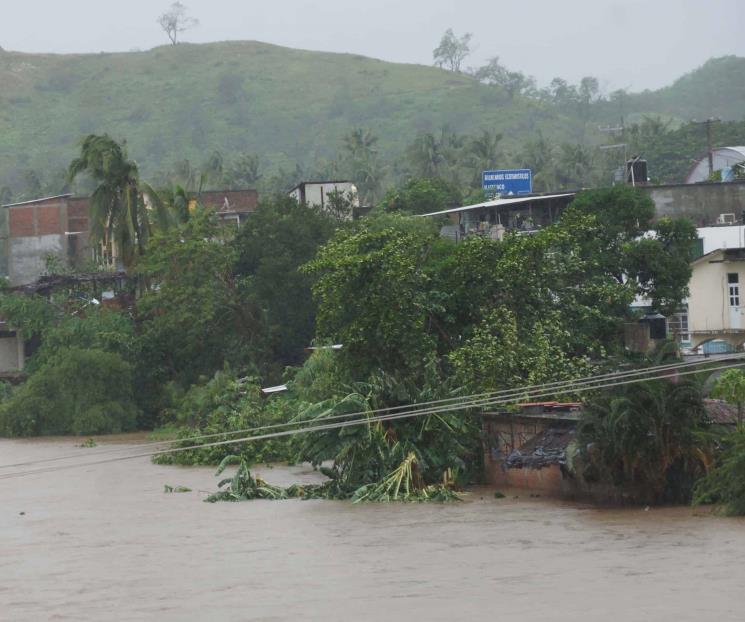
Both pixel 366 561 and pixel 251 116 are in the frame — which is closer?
pixel 366 561

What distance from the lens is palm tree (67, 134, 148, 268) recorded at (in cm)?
4912

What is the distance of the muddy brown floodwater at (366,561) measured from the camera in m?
15.5

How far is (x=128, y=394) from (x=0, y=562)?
2447 centimetres

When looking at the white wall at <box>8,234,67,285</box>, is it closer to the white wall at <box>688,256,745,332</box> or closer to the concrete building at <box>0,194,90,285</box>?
the concrete building at <box>0,194,90,285</box>

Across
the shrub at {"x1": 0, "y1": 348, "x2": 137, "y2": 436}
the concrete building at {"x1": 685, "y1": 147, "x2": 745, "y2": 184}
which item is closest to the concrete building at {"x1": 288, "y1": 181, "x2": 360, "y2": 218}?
the concrete building at {"x1": 685, "y1": 147, "x2": 745, "y2": 184}

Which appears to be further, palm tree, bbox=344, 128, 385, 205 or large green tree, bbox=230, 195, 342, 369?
palm tree, bbox=344, 128, 385, 205

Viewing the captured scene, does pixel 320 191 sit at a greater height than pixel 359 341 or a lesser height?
greater

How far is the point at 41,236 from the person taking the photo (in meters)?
66.1

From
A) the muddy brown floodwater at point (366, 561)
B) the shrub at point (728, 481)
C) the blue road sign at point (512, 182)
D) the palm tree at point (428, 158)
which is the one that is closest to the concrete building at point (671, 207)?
the blue road sign at point (512, 182)

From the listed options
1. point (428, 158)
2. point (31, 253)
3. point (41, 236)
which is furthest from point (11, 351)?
point (428, 158)

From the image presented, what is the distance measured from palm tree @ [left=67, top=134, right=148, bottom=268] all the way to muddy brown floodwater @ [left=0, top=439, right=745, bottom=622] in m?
23.5

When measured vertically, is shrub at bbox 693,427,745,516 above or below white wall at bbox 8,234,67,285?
below

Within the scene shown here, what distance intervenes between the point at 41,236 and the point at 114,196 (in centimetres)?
1783

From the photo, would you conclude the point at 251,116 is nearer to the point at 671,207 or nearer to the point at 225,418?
the point at 671,207
